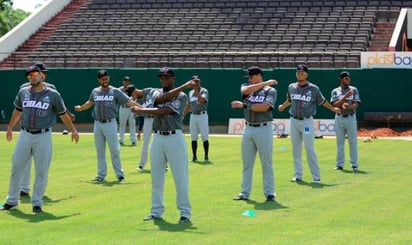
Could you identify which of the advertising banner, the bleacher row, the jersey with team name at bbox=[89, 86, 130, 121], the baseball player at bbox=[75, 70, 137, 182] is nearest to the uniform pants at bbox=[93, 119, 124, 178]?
the baseball player at bbox=[75, 70, 137, 182]

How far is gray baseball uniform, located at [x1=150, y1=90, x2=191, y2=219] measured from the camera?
499 inches

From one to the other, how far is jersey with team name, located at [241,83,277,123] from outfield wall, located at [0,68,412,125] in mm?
24512

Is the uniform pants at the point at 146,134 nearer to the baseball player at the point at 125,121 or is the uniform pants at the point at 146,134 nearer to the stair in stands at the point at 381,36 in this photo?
the baseball player at the point at 125,121

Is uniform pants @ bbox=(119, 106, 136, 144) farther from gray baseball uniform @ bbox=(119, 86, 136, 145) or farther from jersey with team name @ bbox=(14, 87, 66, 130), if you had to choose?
jersey with team name @ bbox=(14, 87, 66, 130)

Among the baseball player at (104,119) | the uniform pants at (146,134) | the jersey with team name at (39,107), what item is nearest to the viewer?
Answer: the jersey with team name at (39,107)

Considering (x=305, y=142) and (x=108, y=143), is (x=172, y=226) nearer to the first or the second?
(x=305, y=142)

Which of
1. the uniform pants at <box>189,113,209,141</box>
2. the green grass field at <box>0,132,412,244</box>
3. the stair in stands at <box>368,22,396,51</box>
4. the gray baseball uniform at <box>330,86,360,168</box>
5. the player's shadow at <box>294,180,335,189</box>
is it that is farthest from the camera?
the stair in stands at <box>368,22,396,51</box>

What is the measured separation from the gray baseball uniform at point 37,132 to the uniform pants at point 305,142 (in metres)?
5.97

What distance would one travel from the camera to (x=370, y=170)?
21.6 metres

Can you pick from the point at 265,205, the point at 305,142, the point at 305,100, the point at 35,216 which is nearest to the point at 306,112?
the point at 305,100

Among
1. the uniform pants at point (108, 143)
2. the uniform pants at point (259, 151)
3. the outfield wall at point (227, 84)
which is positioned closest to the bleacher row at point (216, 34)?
the outfield wall at point (227, 84)

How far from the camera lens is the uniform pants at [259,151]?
49.6ft

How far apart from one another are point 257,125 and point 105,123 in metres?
4.68

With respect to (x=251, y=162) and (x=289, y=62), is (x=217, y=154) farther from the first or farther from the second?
(x=289, y=62)
